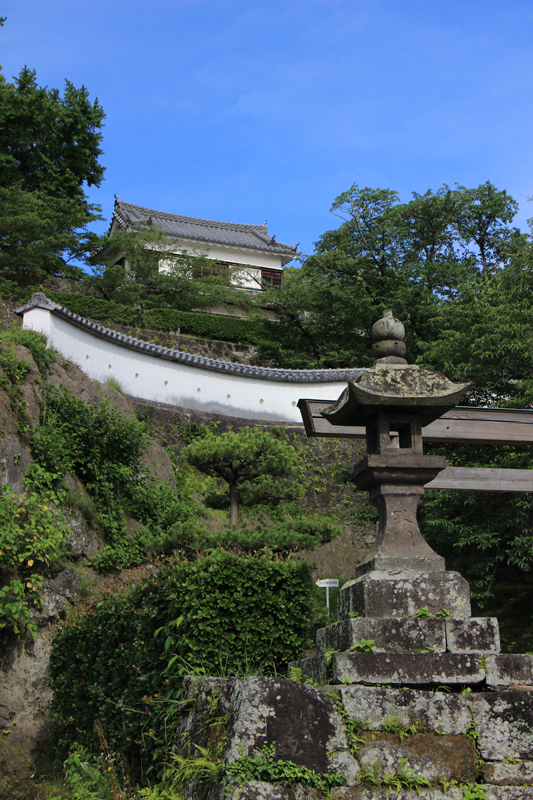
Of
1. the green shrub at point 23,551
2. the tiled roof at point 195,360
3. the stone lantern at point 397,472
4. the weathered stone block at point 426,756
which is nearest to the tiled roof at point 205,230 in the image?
the tiled roof at point 195,360

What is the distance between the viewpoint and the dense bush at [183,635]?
5070mm

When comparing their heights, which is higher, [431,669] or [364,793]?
[431,669]

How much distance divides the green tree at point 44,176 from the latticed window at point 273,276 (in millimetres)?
9107

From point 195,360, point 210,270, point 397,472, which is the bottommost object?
point 397,472

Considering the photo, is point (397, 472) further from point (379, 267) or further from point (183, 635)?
point (379, 267)

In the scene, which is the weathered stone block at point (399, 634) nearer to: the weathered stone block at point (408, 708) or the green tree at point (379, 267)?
the weathered stone block at point (408, 708)

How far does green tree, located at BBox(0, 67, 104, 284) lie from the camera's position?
21578 millimetres

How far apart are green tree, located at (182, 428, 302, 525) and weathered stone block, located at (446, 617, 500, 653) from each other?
289 inches

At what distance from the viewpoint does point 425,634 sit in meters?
3.83

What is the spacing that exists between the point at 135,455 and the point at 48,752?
6210 mm

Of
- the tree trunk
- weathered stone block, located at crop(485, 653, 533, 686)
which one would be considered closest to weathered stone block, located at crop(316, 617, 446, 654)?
weathered stone block, located at crop(485, 653, 533, 686)

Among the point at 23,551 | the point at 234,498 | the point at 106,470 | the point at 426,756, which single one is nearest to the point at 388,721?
the point at 426,756

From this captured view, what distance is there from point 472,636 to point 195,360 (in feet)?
52.6

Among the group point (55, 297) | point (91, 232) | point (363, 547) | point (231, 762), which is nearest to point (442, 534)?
point (363, 547)
